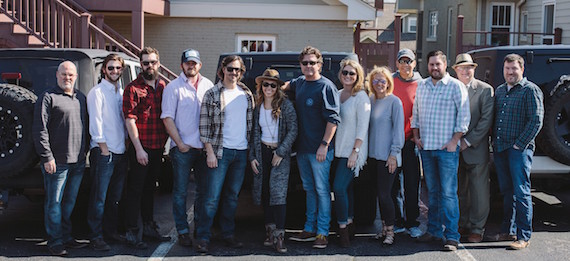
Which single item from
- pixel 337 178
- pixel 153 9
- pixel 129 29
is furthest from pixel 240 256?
pixel 129 29

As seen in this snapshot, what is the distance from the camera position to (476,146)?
6832mm

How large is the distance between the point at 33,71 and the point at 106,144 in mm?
1207

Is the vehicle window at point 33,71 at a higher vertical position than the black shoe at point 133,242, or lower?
higher

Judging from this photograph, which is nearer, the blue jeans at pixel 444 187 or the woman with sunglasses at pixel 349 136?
the woman with sunglasses at pixel 349 136

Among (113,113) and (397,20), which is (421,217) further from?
(397,20)

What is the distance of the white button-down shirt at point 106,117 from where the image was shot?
626cm

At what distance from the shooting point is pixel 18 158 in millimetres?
6250

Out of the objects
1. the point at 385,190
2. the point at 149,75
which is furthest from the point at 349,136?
the point at 149,75

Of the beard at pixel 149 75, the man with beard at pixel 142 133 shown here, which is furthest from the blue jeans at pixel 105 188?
the beard at pixel 149 75

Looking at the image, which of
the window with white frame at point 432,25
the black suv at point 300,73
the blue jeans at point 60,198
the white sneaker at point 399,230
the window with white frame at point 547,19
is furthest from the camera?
the window with white frame at point 432,25

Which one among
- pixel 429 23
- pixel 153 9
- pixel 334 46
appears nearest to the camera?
pixel 153 9

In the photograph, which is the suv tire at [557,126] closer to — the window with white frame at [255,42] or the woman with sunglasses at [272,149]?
the woman with sunglasses at [272,149]

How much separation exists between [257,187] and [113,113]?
4.89ft

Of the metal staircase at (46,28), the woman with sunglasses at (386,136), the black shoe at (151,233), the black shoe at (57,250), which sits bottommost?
the black shoe at (57,250)
